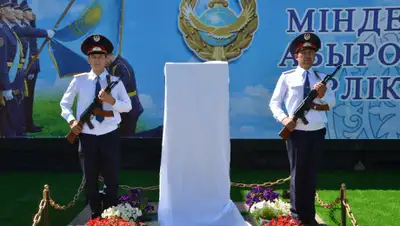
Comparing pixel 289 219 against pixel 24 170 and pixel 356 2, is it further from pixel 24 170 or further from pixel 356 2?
pixel 24 170

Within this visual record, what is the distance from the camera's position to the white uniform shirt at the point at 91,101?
364cm

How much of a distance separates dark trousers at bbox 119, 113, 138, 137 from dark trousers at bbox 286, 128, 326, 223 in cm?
277

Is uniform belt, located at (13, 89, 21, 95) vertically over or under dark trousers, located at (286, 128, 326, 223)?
over

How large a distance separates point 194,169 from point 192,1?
302 centimetres

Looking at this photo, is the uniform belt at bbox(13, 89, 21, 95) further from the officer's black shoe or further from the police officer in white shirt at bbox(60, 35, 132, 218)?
the police officer in white shirt at bbox(60, 35, 132, 218)

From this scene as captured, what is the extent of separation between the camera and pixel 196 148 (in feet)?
11.3

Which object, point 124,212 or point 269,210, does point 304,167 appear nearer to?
point 269,210

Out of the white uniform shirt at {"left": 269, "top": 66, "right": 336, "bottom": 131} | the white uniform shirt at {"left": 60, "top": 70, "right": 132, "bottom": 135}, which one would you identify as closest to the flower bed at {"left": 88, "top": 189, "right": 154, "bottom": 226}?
the white uniform shirt at {"left": 60, "top": 70, "right": 132, "bottom": 135}

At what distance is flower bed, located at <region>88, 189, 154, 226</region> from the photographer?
329 cm

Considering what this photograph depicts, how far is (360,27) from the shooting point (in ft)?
18.7

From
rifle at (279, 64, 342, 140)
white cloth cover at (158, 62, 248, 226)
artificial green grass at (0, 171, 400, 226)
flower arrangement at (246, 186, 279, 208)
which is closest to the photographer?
white cloth cover at (158, 62, 248, 226)

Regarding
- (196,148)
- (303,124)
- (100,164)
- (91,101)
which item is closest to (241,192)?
(303,124)

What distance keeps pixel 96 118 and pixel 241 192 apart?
233 centimetres

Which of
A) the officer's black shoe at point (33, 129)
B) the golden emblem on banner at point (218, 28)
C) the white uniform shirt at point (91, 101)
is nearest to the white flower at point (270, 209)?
the white uniform shirt at point (91, 101)
